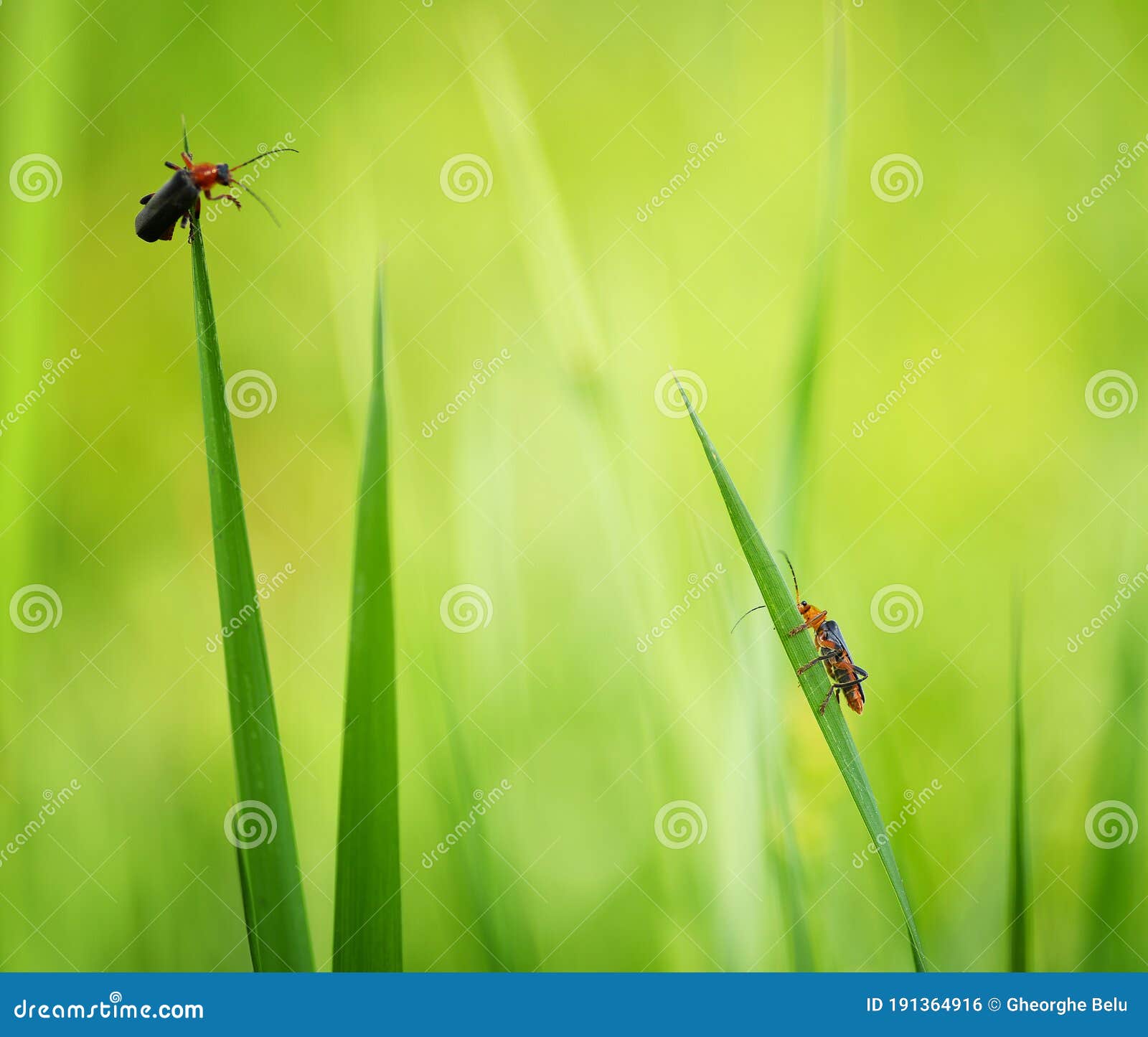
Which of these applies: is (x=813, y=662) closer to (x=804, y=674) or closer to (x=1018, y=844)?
(x=804, y=674)

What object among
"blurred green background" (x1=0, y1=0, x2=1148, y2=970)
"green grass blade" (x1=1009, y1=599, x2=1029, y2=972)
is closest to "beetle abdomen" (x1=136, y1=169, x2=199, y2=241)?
"blurred green background" (x1=0, y1=0, x2=1148, y2=970)

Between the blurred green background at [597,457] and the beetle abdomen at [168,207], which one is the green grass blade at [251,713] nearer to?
the blurred green background at [597,457]

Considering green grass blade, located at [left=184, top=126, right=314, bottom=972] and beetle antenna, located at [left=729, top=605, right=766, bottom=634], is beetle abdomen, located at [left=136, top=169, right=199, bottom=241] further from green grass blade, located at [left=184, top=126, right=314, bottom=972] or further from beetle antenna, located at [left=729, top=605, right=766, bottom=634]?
beetle antenna, located at [left=729, top=605, right=766, bottom=634]

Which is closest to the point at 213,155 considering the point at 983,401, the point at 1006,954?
the point at 983,401

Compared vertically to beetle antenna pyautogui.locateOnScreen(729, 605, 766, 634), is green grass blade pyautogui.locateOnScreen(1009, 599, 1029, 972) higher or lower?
lower

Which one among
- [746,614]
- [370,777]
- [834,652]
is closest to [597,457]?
[746,614]

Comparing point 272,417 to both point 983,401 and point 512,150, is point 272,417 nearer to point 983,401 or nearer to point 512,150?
point 512,150
